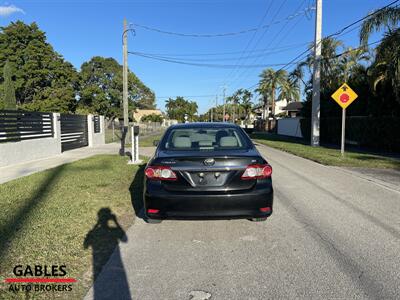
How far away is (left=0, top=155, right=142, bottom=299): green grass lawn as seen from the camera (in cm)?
388

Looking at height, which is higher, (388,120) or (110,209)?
(388,120)

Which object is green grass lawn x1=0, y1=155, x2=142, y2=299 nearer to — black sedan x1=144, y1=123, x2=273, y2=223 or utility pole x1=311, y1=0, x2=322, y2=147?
black sedan x1=144, y1=123, x2=273, y2=223

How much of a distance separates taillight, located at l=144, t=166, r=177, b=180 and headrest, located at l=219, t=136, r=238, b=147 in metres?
1.08

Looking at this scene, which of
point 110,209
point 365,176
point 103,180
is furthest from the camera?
point 365,176

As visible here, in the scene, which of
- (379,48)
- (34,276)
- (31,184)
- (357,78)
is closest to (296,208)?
(34,276)

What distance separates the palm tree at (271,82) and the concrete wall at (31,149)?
140ft

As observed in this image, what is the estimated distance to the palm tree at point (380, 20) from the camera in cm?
1564

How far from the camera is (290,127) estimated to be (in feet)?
136

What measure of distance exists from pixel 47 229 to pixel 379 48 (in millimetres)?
16650

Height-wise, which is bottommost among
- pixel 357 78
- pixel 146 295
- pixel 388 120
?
pixel 146 295

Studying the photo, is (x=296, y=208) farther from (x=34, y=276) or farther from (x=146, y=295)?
(x=34, y=276)

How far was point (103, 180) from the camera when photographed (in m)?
8.91

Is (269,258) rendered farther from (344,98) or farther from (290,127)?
(290,127)

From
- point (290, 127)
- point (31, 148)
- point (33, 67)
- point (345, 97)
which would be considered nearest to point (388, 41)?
point (345, 97)
